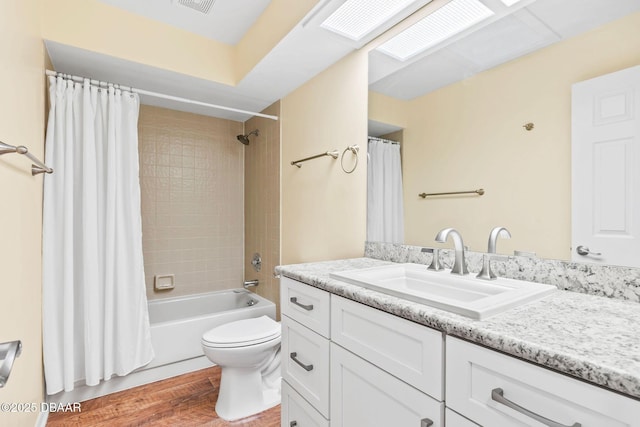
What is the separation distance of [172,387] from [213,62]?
7.44 ft

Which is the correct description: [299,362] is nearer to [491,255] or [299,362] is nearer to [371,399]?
[371,399]

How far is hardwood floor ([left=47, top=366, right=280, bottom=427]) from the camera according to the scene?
5.78 ft

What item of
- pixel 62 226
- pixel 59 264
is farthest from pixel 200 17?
pixel 59 264

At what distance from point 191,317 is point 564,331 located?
2.49 m

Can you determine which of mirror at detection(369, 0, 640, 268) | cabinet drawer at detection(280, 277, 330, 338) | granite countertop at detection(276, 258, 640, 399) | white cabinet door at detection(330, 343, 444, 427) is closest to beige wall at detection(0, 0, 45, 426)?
cabinet drawer at detection(280, 277, 330, 338)

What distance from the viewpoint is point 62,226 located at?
1886 mm

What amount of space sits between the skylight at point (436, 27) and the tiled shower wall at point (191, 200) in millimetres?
1942

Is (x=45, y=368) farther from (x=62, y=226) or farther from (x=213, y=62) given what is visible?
(x=213, y=62)

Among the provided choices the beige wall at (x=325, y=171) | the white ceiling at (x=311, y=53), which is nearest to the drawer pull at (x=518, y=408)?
the white ceiling at (x=311, y=53)

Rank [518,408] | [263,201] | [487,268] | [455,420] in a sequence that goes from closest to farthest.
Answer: [518,408], [455,420], [487,268], [263,201]

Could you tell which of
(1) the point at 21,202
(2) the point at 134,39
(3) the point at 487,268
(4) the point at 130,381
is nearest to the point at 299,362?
(3) the point at 487,268

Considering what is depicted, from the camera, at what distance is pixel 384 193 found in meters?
1.80

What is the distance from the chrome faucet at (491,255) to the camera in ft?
3.79

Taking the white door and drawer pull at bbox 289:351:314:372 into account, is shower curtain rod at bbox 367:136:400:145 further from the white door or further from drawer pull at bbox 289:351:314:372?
drawer pull at bbox 289:351:314:372
